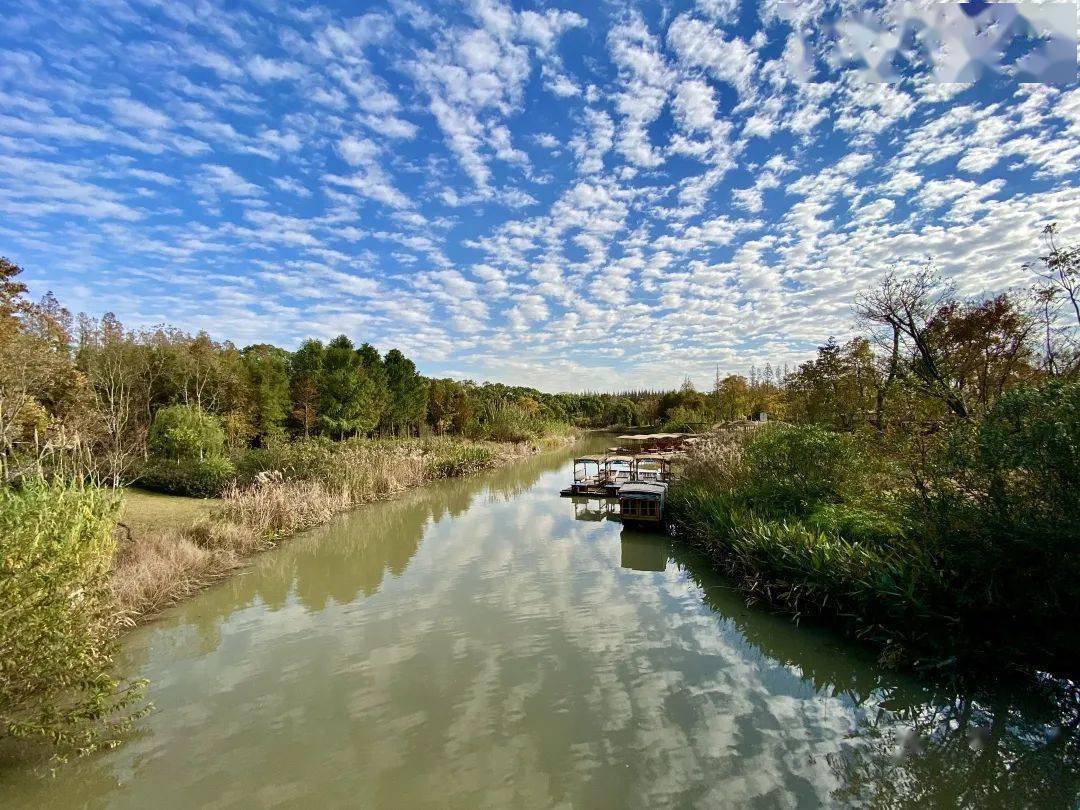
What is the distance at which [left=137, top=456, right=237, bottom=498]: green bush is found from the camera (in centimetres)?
1473

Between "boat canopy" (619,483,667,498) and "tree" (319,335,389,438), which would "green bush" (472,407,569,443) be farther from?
"boat canopy" (619,483,667,498)

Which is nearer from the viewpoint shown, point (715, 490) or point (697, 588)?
point (697, 588)

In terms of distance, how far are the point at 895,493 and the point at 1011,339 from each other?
32.5ft

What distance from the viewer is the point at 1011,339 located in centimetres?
1290

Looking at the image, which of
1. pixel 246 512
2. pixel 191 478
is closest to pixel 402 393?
pixel 191 478

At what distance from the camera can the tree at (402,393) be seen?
2948 centimetres

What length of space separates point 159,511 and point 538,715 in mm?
12096

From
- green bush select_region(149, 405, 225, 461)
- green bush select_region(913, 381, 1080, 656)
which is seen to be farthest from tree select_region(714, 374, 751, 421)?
green bush select_region(149, 405, 225, 461)

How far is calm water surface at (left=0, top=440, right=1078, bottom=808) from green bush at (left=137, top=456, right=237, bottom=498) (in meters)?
7.43

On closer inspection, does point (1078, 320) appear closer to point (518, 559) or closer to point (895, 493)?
point (895, 493)

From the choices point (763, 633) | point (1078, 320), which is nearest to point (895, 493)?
point (763, 633)

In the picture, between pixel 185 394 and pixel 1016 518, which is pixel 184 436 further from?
pixel 1016 518

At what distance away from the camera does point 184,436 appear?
15.8 meters

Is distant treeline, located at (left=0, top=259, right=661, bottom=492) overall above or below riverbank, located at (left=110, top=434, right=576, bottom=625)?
above
